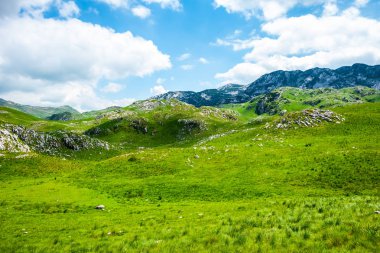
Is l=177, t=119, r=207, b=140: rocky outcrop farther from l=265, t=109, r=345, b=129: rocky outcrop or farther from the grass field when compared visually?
the grass field

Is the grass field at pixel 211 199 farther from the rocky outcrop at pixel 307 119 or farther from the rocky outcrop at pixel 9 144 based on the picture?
the rocky outcrop at pixel 9 144

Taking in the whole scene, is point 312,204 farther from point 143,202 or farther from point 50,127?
point 50,127

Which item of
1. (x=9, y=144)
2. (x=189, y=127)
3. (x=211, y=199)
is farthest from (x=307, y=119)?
(x=189, y=127)

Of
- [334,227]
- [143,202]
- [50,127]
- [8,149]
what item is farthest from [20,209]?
[50,127]

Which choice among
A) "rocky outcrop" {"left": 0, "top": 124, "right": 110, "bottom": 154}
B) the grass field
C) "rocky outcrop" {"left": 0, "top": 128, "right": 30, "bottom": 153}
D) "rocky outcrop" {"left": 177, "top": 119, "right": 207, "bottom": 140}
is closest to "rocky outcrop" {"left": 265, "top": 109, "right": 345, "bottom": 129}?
the grass field

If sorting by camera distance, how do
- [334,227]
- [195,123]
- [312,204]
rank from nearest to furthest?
[334,227]
[312,204]
[195,123]

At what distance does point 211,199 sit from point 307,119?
196 feet

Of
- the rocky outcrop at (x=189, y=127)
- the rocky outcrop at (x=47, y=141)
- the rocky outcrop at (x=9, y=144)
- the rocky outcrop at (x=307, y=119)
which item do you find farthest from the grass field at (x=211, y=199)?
the rocky outcrop at (x=189, y=127)

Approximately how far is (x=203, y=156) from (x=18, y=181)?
119 feet

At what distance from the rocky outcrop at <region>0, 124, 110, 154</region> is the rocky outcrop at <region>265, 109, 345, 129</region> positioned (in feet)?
229

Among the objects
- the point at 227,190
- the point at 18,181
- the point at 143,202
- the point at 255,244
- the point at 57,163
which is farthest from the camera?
the point at 57,163

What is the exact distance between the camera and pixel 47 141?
323 ft

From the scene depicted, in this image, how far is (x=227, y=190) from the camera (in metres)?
36.8

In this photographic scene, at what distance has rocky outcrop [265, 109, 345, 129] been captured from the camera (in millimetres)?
79750
